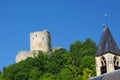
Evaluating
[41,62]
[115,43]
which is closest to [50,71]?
[41,62]

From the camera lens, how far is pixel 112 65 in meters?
47.5

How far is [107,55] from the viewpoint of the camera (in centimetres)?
4784

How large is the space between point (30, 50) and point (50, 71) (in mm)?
13107

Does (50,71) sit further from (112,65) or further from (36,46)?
(112,65)

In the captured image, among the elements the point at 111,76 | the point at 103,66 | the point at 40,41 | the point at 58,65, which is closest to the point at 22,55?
the point at 40,41

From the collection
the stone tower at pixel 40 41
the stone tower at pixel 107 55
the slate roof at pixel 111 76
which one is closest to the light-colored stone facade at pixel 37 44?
the stone tower at pixel 40 41

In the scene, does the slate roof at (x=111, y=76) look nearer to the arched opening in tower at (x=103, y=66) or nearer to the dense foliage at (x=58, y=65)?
the arched opening in tower at (x=103, y=66)

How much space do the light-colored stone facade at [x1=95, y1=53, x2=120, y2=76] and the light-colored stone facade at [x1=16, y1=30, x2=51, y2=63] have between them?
45512mm

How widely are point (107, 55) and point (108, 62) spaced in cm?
73

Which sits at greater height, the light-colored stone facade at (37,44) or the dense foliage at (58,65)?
the light-colored stone facade at (37,44)

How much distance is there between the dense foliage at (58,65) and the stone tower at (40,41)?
495 centimetres

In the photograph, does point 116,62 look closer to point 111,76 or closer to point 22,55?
point 111,76

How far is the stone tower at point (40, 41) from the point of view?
97688 mm

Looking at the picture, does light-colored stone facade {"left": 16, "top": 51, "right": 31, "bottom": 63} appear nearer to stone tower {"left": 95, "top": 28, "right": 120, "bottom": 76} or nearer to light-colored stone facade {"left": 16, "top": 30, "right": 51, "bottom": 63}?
→ light-colored stone facade {"left": 16, "top": 30, "right": 51, "bottom": 63}
